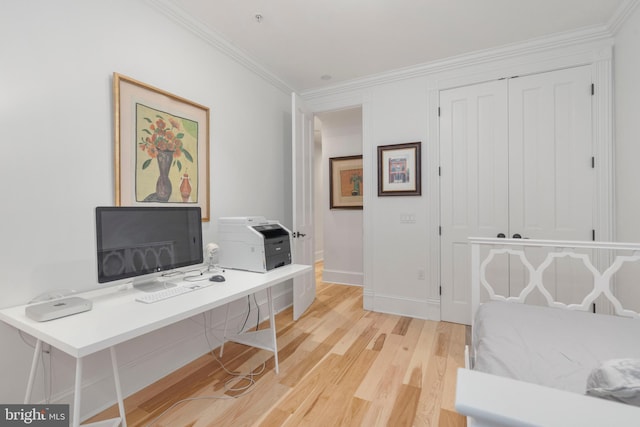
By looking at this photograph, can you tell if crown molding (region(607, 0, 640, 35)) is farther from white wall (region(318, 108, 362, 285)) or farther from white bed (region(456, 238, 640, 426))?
white wall (region(318, 108, 362, 285))

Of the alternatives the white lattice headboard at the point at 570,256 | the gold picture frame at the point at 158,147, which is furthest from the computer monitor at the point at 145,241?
the white lattice headboard at the point at 570,256

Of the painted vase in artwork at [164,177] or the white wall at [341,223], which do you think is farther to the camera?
the white wall at [341,223]

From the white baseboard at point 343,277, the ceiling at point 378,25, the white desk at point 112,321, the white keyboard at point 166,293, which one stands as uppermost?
the ceiling at point 378,25

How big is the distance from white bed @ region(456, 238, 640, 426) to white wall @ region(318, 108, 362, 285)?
2.62m

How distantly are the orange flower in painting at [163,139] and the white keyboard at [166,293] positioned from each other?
859 millimetres

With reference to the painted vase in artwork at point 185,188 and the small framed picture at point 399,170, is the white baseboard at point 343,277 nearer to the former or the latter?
the small framed picture at point 399,170

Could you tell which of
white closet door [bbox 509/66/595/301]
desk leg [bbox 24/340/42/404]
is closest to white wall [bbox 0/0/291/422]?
desk leg [bbox 24/340/42/404]

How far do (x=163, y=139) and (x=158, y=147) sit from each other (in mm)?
76

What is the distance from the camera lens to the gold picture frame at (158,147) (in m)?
1.83

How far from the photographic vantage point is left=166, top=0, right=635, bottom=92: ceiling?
6.93 feet

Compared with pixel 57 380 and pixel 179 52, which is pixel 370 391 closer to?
pixel 57 380

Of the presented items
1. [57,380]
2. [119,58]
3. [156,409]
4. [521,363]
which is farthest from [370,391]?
[119,58]

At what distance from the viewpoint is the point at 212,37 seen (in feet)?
7.94

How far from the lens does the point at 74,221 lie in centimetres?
163
